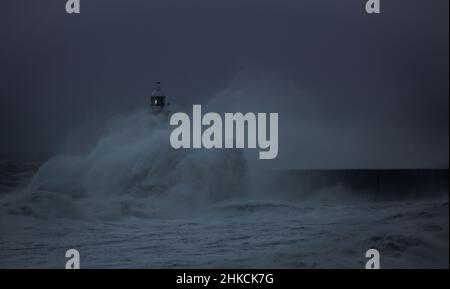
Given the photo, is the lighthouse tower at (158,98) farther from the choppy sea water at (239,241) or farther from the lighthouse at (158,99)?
the choppy sea water at (239,241)

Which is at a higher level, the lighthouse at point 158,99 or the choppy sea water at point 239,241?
the lighthouse at point 158,99

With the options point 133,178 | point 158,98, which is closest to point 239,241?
point 158,98

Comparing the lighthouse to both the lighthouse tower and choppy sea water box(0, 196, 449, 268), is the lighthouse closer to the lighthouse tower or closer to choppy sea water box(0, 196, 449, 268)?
the lighthouse tower

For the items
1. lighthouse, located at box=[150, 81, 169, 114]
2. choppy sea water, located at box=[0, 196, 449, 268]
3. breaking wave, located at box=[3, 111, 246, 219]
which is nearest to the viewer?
choppy sea water, located at box=[0, 196, 449, 268]

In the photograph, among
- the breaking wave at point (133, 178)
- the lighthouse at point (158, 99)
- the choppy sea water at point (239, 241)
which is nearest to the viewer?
Answer: the choppy sea water at point (239, 241)

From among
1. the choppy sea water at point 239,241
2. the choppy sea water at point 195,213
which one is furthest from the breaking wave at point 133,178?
the choppy sea water at point 239,241

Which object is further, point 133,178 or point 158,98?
point 133,178

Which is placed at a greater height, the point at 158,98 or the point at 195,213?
the point at 158,98

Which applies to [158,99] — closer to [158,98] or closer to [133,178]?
[158,98]

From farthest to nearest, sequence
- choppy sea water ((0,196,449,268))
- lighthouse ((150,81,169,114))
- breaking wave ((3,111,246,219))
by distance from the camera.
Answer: breaking wave ((3,111,246,219)) → lighthouse ((150,81,169,114)) → choppy sea water ((0,196,449,268))

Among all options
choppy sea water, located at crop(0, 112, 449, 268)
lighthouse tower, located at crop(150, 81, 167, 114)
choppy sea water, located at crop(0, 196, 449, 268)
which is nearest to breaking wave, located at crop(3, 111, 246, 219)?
choppy sea water, located at crop(0, 112, 449, 268)
